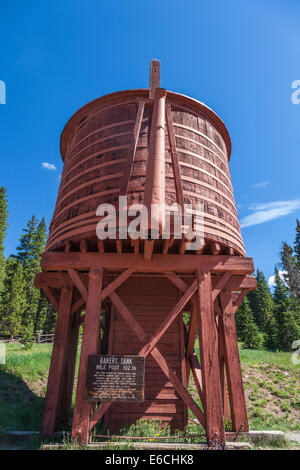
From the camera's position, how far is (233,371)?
577 cm

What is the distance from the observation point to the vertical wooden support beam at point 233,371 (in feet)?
17.9

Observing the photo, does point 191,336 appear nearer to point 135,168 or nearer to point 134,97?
point 135,168

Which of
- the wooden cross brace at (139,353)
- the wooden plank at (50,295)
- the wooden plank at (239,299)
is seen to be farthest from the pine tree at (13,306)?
the wooden plank at (239,299)

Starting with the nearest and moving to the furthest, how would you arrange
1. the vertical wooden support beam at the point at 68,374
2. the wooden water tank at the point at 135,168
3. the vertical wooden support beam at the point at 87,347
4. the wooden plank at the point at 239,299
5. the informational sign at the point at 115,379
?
the vertical wooden support beam at the point at 87,347 → the informational sign at the point at 115,379 → the wooden water tank at the point at 135,168 → the vertical wooden support beam at the point at 68,374 → the wooden plank at the point at 239,299

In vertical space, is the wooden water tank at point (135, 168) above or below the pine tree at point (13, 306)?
below

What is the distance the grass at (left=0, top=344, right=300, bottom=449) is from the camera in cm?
613

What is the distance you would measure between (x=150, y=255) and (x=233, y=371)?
315 centimetres

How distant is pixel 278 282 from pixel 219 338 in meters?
29.1

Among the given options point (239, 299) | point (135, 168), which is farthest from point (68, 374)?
point (135, 168)

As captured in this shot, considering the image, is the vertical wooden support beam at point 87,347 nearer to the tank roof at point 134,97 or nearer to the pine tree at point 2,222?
the tank roof at point 134,97

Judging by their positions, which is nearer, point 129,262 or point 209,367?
point 209,367

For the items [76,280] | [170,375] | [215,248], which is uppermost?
[215,248]

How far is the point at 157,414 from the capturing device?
6.79 metres

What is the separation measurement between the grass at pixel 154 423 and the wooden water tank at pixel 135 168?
164 inches
